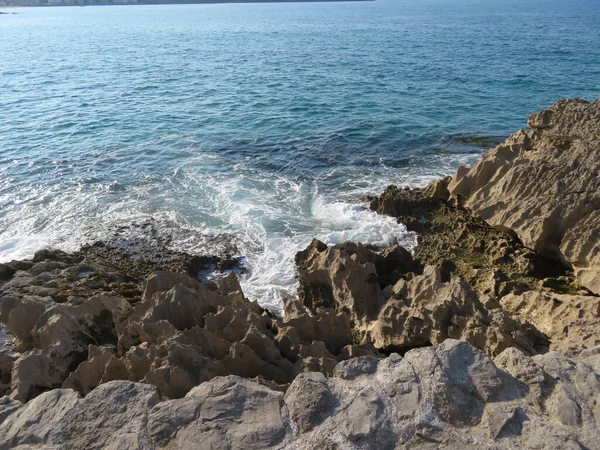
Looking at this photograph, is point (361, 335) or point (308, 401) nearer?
point (308, 401)

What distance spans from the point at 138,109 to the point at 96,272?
24184 millimetres

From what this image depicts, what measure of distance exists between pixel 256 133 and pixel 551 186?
1858 centimetres

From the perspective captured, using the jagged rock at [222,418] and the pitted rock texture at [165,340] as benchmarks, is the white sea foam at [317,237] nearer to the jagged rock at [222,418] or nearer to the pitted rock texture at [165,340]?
the pitted rock texture at [165,340]

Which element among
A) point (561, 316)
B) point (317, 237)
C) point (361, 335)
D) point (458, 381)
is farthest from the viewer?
point (317, 237)

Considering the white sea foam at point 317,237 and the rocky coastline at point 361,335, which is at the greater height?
the rocky coastline at point 361,335

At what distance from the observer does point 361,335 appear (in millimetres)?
10648

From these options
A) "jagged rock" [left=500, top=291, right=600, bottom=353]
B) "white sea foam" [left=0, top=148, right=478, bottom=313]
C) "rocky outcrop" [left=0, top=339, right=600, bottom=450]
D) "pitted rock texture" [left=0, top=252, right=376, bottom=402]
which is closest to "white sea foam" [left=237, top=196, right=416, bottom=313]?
"white sea foam" [left=0, top=148, right=478, bottom=313]

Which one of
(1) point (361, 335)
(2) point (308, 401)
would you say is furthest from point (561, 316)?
(2) point (308, 401)

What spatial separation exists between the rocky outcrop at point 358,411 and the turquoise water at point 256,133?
776 centimetres

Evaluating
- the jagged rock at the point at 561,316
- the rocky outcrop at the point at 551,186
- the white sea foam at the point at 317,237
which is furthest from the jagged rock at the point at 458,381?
the white sea foam at the point at 317,237

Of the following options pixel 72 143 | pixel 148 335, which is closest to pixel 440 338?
pixel 148 335

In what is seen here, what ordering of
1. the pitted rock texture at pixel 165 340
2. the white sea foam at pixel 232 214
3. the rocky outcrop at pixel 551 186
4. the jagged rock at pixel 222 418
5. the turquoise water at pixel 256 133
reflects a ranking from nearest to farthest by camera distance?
the jagged rock at pixel 222 418
the pitted rock texture at pixel 165 340
the rocky outcrop at pixel 551 186
the white sea foam at pixel 232 214
the turquoise water at pixel 256 133

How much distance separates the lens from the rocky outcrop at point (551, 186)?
1264cm

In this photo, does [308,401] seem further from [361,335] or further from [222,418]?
[361,335]
